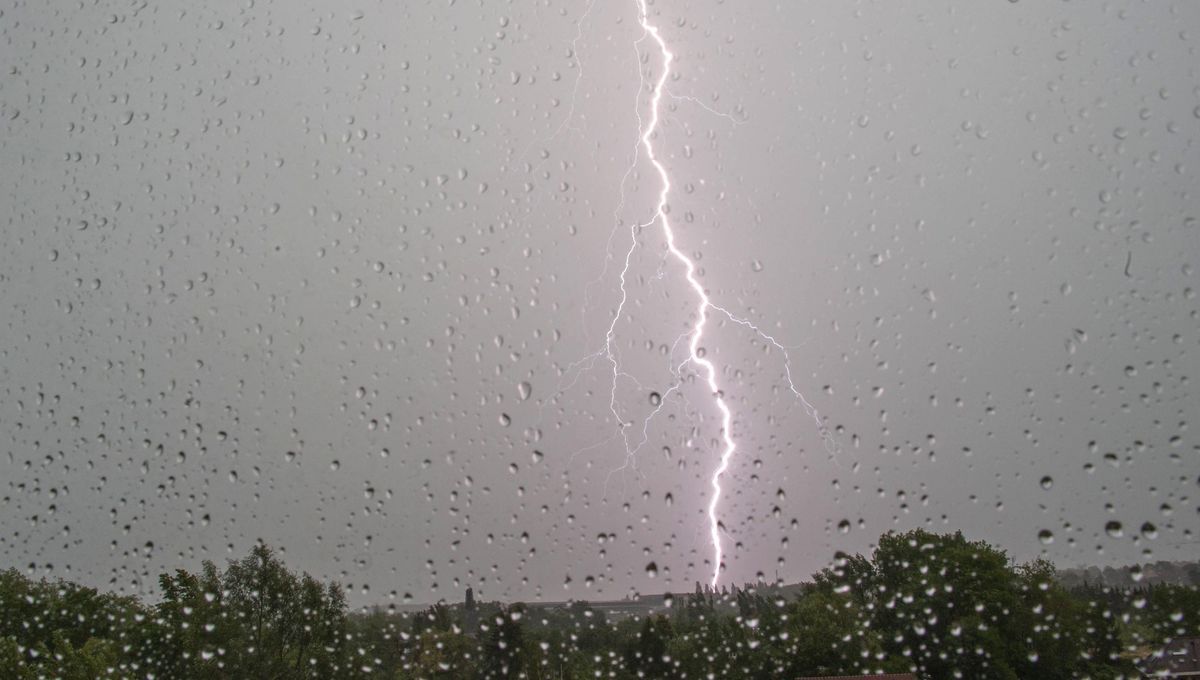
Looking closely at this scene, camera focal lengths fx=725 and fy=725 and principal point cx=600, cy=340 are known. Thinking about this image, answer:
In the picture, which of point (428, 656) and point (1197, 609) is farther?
point (428, 656)

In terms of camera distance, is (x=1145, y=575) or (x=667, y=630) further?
(x=667, y=630)

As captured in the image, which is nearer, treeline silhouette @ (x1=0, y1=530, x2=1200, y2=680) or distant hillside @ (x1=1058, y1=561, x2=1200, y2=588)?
distant hillside @ (x1=1058, y1=561, x2=1200, y2=588)

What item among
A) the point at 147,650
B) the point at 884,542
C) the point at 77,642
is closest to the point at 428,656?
the point at 147,650

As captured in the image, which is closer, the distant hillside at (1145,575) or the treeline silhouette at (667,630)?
the distant hillside at (1145,575)

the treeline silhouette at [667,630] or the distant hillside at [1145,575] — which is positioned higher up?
the treeline silhouette at [667,630]

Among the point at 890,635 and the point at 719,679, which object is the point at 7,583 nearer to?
the point at 719,679
